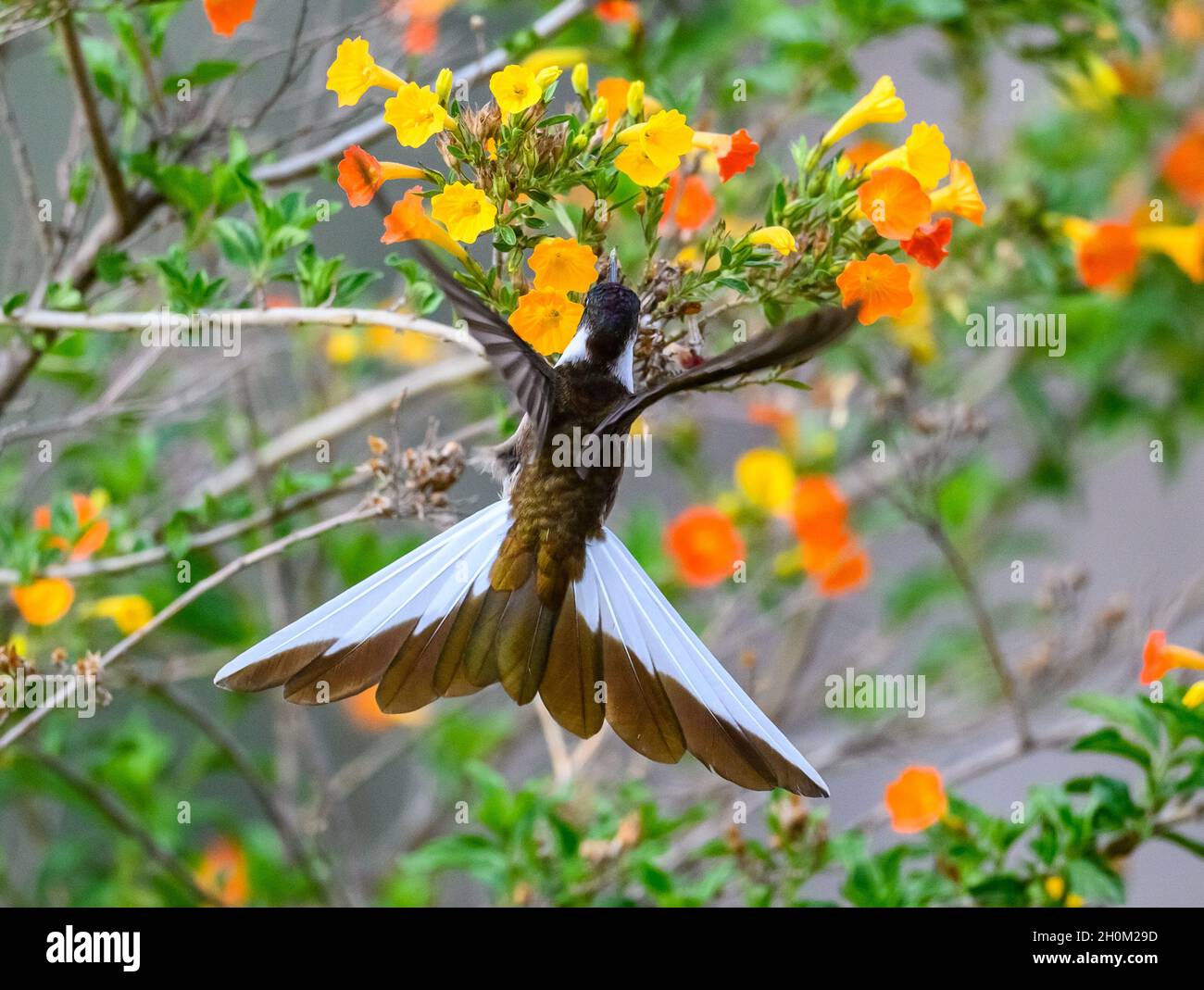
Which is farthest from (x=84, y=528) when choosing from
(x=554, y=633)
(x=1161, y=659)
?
(x=1161, y=659)

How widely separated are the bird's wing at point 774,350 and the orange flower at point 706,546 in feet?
4.92

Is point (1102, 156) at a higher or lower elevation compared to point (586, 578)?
higher

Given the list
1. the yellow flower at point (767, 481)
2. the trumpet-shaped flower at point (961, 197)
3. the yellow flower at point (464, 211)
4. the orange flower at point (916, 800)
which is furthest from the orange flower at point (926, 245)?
the yellow flower at point (767, 481)

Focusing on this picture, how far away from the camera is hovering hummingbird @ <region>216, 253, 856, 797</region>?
1294mm

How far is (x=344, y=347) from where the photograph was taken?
3156 millimetres

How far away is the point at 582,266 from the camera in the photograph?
50.3 inches

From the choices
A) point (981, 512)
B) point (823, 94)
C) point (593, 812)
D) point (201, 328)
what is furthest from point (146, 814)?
point (981, 512)

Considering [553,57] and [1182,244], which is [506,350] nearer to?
[553,57]

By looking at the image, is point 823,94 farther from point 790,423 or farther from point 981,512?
point 981,512

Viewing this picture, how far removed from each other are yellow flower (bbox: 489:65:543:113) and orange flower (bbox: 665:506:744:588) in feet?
5.18

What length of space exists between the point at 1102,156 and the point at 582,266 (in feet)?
9.21

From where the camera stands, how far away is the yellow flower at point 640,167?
1276mm

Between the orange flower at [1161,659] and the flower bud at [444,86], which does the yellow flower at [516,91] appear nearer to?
the flower bud at [444,86]

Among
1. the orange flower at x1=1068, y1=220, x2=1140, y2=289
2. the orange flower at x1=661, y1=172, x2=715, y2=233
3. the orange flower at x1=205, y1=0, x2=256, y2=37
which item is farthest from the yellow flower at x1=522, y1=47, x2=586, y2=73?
the orange flower at x1=1068, y1=220, x2=1140, y2=289
